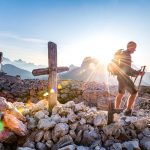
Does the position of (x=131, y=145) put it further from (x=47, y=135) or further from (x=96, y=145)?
(x=47, y=135)

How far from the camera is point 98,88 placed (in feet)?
74.4

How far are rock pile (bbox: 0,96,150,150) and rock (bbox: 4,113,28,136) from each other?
0.53ft

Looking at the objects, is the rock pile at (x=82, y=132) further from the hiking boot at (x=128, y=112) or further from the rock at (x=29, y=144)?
the hiking boot at (x=128, y=112)

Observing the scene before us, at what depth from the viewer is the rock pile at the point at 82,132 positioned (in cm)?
908

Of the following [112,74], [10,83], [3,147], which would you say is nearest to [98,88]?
[10,83]

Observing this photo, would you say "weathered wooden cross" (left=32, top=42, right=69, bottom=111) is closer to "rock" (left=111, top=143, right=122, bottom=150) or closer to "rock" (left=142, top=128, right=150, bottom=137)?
"rock" (left=111, top=143, right=122, bottom=150)

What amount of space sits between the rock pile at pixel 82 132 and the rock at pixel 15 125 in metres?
0.16

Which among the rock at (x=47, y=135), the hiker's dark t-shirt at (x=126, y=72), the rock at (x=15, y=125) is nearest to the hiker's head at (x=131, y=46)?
the hiker's dark t-shirt at (x=126, y=72)

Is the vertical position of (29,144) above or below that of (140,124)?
below

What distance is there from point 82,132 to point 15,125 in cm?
222

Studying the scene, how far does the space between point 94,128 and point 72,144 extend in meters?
1.06

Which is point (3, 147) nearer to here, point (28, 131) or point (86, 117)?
point (28, 131)

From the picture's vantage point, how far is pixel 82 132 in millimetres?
9562

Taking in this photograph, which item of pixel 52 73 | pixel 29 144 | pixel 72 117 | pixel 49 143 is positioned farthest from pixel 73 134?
pixel 52 73
